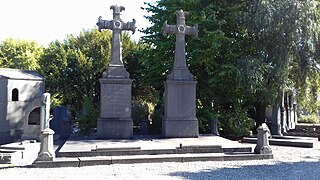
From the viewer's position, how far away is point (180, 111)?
44.6 feet

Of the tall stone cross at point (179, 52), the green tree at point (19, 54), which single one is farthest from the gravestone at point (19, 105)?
the green tree at point (19, 54)

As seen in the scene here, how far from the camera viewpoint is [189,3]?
1692 cm

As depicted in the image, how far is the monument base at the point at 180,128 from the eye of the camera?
13.4 metres

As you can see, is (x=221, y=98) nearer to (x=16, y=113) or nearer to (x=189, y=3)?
(x=189, y=3)

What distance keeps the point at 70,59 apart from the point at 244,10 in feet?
49.2

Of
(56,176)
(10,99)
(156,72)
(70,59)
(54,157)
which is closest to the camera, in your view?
(56,176)

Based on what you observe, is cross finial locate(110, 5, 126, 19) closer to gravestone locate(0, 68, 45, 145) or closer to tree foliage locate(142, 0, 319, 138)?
tree foliage locate(142, 0, 319, 138)

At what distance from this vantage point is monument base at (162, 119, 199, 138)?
13.4 m

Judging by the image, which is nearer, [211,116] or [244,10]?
[211,116]

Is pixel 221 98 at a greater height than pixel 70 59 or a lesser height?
lesser

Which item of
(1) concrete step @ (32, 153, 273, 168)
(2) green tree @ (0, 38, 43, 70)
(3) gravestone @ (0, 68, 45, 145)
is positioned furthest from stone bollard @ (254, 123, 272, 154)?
(2) green tree @ (0, 38, 43, 70)

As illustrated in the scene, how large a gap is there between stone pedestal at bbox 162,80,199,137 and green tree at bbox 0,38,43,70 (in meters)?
27.7

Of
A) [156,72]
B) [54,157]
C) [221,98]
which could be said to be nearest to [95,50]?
[156,72]

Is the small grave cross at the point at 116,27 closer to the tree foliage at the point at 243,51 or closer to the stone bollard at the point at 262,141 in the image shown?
the tree foliage at the point at 243,51
